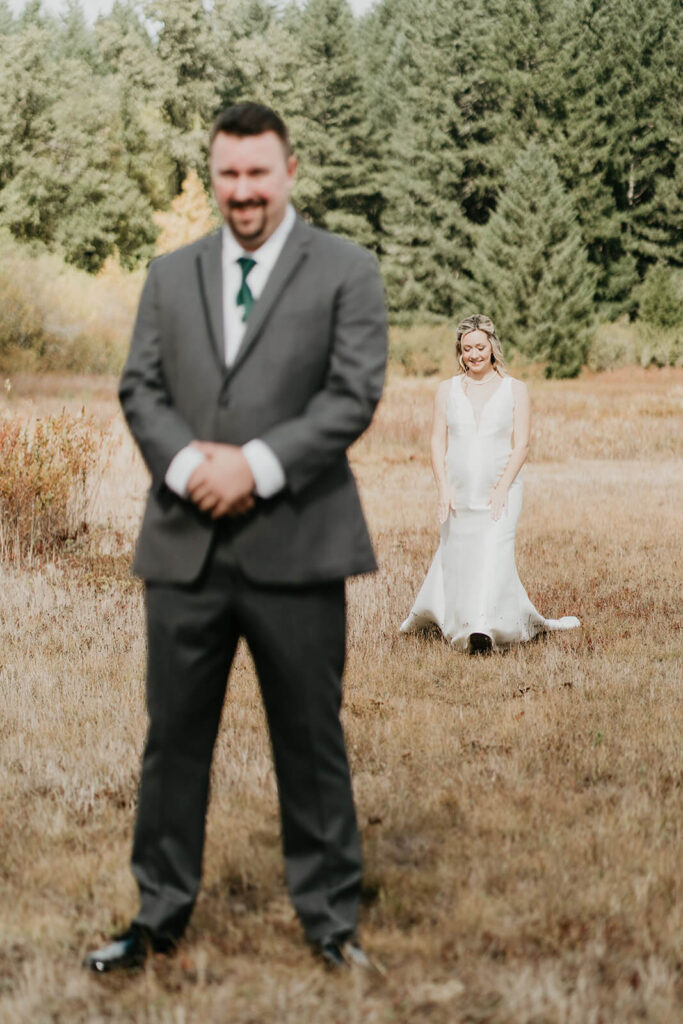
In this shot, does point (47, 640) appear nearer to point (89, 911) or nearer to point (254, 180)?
point (89, 911)

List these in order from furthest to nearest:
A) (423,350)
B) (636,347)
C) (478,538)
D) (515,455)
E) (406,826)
Answer: 1. (423,350)
2. (636,347)
3. (478,538)
4. (515,455)
5. (406,826)

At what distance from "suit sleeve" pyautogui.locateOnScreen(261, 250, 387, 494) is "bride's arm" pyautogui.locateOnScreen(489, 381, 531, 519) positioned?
4749 millimetres

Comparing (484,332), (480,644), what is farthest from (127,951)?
(484,332)

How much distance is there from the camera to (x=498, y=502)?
7902mm

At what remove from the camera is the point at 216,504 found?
3010 millimetres

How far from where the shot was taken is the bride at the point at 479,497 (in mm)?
7828

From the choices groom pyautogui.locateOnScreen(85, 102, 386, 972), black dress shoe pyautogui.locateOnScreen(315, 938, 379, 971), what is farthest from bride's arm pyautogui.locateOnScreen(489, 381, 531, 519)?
black dress shoe pyautogui.locateOnScreen(315, 938, 379, 971)

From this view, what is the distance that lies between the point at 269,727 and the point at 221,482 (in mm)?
782

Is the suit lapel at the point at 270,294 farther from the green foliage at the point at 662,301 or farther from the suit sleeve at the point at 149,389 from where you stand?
the green foliage at the point at 662,301

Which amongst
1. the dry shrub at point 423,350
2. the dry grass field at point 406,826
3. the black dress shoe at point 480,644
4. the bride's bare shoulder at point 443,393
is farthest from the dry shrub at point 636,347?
the black dress shoe at point 480,644

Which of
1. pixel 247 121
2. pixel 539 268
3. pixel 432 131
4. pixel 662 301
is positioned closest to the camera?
pixel 247 121

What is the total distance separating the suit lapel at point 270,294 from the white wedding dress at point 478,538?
491 cm

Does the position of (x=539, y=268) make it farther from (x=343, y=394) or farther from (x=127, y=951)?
(x=127, y=951)

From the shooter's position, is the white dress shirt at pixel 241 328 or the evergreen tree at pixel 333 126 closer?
the white dress shirt at pixel 241 328
